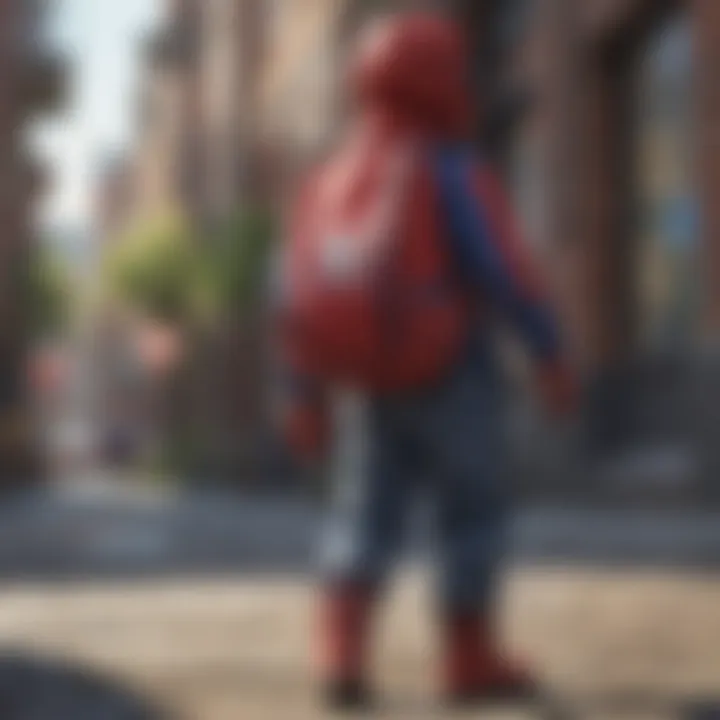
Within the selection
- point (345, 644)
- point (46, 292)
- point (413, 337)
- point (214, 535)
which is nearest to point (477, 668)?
point (345, 644)

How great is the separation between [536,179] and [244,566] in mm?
4000

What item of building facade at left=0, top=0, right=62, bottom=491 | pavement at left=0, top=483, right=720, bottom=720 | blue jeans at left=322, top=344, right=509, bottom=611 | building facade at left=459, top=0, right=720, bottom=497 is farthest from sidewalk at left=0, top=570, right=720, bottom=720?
building facade at left=459, top=0, right=720, bottom=497

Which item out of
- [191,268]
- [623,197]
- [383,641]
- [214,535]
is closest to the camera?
[383,641]

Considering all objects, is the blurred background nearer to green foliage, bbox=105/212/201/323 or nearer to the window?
green foliage, bbox=105/212/201/323

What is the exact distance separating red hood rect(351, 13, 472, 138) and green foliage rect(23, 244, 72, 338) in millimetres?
403

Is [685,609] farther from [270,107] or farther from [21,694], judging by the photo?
[270,107]

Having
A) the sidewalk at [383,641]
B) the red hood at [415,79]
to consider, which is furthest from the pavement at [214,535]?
the red hood at [415,79]

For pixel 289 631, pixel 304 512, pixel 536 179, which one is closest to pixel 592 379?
pixel 536 179

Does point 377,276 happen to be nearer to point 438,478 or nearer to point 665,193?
point 438,478

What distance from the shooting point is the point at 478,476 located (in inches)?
76.6

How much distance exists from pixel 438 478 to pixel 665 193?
430cm

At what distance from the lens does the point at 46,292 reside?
6.07 ft

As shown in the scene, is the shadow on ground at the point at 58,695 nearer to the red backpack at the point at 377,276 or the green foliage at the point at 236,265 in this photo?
the red backpack at the point at 377,276

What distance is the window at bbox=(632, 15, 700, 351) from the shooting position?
5.86 meters
